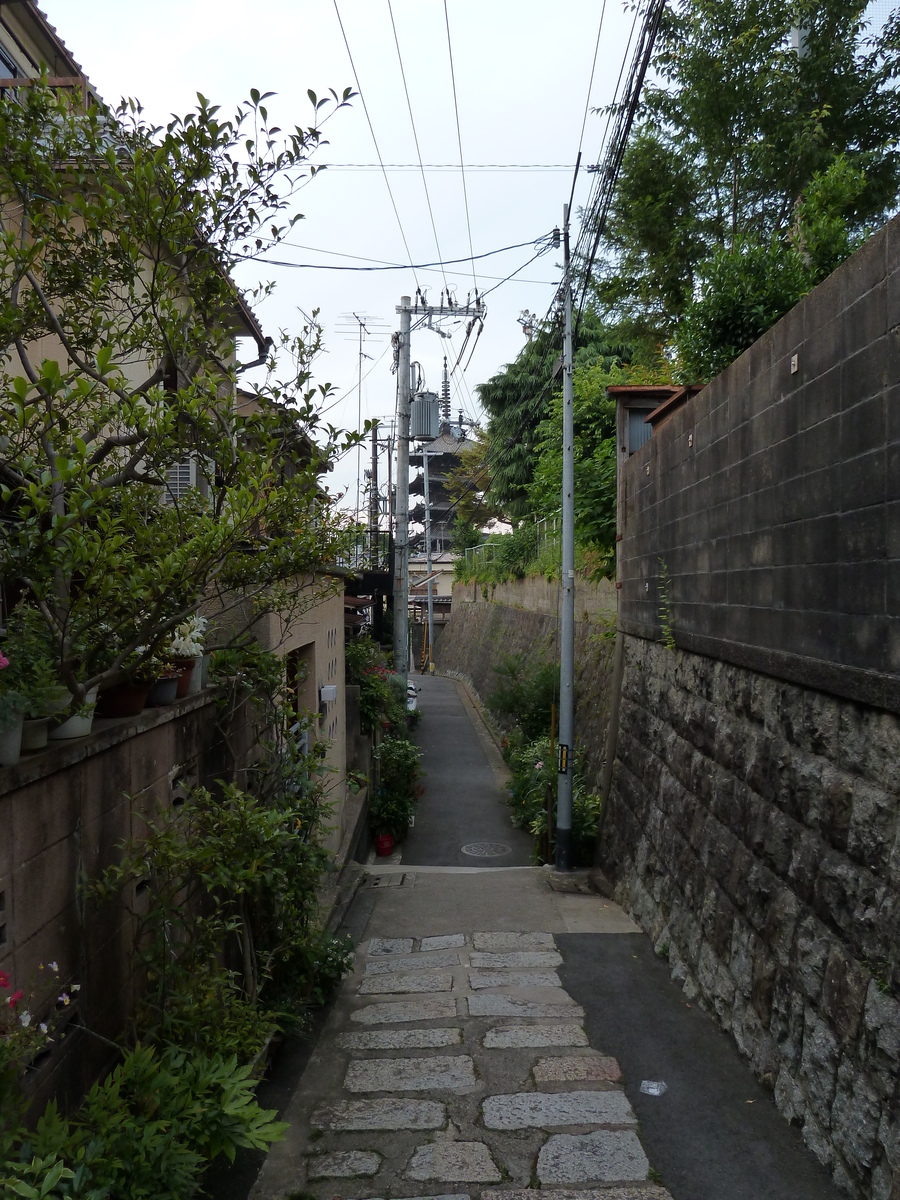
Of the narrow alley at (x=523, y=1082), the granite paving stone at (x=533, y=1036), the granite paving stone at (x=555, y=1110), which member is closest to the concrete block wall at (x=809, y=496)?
the narrow alley at (x=523, y=1082)

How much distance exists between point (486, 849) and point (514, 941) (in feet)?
20.0

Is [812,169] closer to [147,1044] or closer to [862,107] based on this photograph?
[862,107]

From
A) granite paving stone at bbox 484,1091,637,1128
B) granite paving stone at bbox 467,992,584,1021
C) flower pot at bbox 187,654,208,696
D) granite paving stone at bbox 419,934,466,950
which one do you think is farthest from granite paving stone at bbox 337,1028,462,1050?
flower pot at bbox 187,654,208,696

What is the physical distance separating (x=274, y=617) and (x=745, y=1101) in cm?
465

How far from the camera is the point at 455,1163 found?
3941 millimetres

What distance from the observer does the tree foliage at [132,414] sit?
3.05m

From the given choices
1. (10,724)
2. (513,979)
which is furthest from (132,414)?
(513,979)

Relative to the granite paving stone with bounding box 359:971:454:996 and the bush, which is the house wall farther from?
the bush

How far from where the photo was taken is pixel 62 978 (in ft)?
10.9

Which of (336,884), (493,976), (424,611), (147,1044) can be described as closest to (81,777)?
(147,1044)

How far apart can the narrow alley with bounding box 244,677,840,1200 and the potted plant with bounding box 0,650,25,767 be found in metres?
2.32

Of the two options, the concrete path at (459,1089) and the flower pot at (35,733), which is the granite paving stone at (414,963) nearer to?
the concrete path at (459,1089)

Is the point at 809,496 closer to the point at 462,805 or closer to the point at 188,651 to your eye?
the point at 188,651

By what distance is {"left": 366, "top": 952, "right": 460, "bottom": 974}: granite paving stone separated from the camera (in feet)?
22.3
